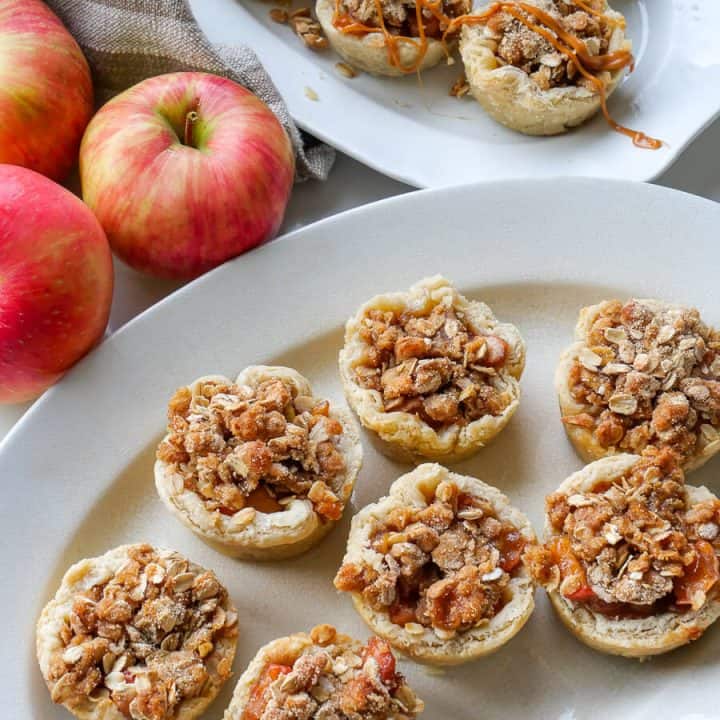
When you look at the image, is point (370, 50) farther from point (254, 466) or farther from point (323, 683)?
point (323, 683)

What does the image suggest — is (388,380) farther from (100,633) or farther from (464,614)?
(100,633)

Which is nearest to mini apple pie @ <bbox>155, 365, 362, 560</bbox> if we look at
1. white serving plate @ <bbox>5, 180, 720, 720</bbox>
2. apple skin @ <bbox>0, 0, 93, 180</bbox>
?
white serving plate @ <bbox>5, 180, 720, 720</bbox>

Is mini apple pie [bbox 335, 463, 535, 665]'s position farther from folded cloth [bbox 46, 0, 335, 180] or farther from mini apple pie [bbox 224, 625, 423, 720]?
folded cloth [bbox 46, 0, 335, 180]

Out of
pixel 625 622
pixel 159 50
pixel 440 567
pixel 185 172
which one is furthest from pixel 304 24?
pixel 625 622

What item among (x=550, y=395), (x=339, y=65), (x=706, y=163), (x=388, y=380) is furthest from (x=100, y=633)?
(x=706, y=163)

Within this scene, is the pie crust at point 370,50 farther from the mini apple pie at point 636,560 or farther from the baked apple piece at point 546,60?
the mini apple pie at point 636,560

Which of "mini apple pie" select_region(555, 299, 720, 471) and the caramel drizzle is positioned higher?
the caramel drizzle

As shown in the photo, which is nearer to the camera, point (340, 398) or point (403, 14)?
point (340, 398)
